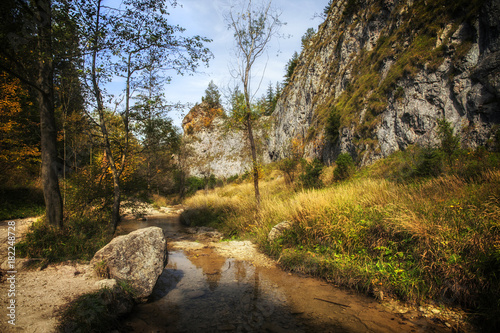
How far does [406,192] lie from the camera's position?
697 cm

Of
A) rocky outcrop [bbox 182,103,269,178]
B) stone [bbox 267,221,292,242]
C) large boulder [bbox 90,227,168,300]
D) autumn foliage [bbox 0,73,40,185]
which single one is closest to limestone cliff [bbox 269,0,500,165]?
stone [bbox 267,221,292,242]

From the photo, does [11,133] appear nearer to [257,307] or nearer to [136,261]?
[136,261]

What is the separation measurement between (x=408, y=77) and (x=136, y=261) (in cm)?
1865

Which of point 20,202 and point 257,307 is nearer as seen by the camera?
point 257,307

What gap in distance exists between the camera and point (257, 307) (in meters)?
4.55

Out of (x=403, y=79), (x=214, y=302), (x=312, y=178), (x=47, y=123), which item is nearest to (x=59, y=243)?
(x=47, y=123)

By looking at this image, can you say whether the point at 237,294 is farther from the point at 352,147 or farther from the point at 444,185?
the point at 352,147

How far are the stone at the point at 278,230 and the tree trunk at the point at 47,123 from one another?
250 inches

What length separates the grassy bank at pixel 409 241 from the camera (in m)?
4.03

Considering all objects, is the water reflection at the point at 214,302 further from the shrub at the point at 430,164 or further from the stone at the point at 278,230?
the shrub at the point at 430,164

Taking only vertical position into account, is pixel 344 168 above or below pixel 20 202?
above

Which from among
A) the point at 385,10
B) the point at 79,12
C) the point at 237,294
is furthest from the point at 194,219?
the point at 385,10

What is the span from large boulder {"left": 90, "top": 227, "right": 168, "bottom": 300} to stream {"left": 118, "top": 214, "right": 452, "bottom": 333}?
1.53 ft

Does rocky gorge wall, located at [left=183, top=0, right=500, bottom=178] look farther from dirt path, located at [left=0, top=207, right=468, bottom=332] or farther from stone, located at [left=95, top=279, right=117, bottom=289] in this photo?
stone, located at [left=95, top=279, right=117, bottom=289]
